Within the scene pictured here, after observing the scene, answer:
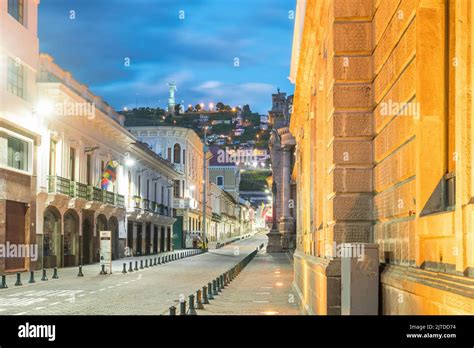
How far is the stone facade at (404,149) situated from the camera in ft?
18.5

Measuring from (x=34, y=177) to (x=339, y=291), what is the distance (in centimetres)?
2758

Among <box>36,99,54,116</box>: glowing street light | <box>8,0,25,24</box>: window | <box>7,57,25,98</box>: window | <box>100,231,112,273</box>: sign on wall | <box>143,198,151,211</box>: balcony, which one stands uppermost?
<box>8,0,25,24</box>: window

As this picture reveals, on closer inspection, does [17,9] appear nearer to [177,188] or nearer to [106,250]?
[106,250]

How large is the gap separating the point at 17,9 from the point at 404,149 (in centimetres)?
2977

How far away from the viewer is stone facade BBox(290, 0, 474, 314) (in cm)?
563

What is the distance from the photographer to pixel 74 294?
884 inches

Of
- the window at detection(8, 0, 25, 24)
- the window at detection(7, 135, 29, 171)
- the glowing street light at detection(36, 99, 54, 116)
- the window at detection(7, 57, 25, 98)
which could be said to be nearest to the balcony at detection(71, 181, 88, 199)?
the glowing street light at detection(36, 99, 54, 116)

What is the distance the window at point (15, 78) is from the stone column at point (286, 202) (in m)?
28.7

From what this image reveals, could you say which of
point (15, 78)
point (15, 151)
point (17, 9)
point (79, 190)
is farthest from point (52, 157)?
point (17, 9)

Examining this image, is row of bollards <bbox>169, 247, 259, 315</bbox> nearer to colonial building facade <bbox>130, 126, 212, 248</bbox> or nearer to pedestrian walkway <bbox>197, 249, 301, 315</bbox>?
pedestrian walkway <bbox>197, 249, 301, 315</bbox>

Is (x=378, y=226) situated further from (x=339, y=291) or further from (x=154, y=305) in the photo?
(x=154, y=305)

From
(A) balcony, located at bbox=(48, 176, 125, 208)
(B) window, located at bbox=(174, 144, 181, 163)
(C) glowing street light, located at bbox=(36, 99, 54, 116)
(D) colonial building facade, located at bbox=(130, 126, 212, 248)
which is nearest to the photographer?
(C) glowing street light, located at bbox=(36, 99, 54, 116)

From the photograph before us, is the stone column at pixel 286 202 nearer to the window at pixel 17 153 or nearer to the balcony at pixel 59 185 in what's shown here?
the balcony at pixel 59 185

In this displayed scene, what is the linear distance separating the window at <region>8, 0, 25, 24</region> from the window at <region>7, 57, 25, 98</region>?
225 cm
